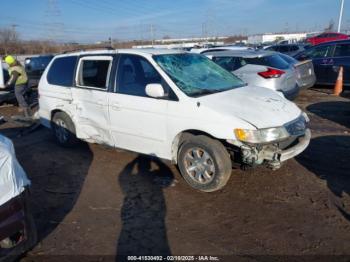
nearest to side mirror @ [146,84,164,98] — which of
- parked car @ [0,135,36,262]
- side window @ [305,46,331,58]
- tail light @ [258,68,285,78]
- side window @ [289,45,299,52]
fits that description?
parked car @ [0,135,36,262]

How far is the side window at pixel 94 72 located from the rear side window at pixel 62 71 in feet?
0.75

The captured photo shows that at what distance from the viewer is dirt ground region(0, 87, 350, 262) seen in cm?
318

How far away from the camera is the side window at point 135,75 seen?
4.56 meters

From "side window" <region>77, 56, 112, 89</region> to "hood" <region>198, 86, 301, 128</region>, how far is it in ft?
5.83

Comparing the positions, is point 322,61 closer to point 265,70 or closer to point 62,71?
point 265,70

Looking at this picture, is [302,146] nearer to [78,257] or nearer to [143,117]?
[143,117]

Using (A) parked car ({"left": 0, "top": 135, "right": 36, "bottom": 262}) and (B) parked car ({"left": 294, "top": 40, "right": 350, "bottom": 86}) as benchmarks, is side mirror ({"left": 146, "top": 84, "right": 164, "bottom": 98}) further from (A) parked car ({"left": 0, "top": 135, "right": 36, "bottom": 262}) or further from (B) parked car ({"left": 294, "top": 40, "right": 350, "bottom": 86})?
(B) parked car ({"left": 294, "top": 40, "right": 350, "bottom": 86})

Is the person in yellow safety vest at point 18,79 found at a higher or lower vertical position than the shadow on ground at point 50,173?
higher

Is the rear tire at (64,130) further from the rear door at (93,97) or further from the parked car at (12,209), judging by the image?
the parked car at (12,209)

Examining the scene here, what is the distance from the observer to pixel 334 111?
8438mm

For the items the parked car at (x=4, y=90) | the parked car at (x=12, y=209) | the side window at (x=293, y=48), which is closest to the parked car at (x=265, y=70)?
the parked car at (x=12, y=209)

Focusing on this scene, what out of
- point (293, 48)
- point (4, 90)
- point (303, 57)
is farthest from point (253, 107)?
point (293, 48)

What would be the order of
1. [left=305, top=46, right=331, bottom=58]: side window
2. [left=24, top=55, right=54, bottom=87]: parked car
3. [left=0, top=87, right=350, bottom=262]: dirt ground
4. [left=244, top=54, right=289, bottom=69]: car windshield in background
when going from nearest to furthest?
1. [left=0, top=87, right=350, bottom=262]: dirt ground
2. [left=244, top=54, right=289, bottom=69]: car windshield in background
3. [left=305, top=46, right=331, bottom=58]: side window
4. [left=24, top=55, right=54, bottom=87]: parked car

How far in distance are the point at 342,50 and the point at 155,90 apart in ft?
29.5
